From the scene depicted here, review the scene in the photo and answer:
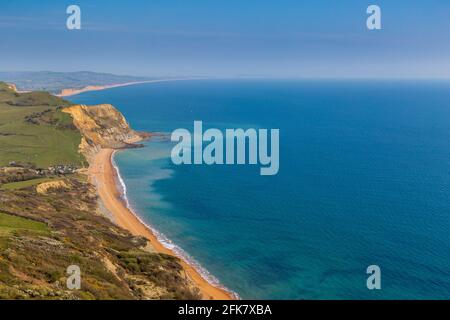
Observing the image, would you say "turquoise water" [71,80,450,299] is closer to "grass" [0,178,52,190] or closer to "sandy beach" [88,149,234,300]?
"sandy beach" [88,149,234,300]

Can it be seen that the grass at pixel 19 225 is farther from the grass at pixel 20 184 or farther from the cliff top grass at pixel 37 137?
the cliff top grass at pixel 37 137

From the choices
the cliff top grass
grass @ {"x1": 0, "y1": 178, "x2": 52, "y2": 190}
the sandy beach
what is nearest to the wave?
the sandy beach

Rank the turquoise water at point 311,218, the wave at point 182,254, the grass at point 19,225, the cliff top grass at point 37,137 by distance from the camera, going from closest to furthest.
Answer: the grass at point 19,225 → the wave at point 182,254 → the turquoise water at point 311,218 → the cliff top grass at point 37,137

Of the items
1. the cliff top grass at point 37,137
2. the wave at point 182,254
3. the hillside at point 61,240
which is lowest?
the wave at point 182,254

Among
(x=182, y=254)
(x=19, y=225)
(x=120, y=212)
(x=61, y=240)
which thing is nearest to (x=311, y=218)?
(x=182, y=254)

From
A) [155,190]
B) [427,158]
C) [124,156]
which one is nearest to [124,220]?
[155,190]

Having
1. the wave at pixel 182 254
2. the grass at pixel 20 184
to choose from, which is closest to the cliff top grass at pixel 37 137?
the grass at pixel 20 184
